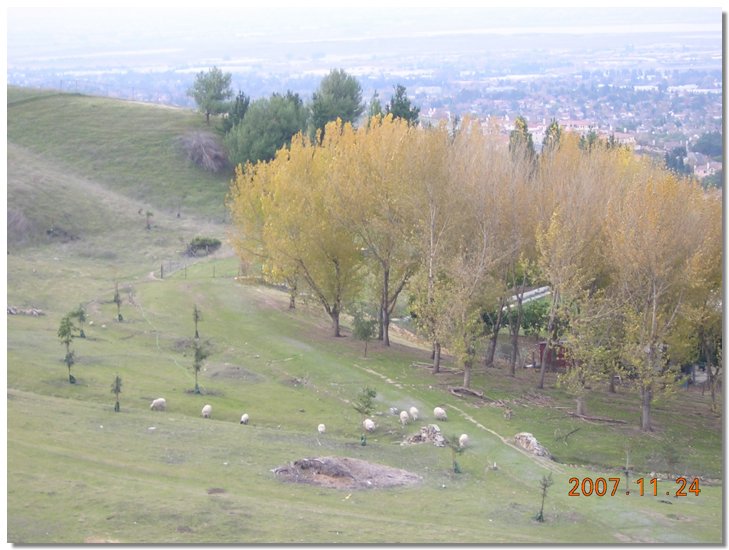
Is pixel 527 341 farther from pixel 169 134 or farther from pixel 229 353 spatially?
pixel 169 134

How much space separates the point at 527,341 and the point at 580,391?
14909 mm

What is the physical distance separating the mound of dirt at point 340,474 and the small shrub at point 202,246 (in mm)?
36902

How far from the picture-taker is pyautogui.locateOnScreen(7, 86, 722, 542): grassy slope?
2136 cm

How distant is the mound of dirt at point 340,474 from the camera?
80.6 ft

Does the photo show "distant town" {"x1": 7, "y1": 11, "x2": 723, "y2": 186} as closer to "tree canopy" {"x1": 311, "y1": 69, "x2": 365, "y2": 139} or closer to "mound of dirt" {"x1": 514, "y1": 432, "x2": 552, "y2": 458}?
"tree canopy" {"x1": 311, "y1": 69, "x2": 365, "y2": 139}

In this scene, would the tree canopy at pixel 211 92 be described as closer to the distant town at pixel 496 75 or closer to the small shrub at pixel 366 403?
the distant town at pixel 496 75

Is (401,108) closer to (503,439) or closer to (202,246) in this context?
(202,246)

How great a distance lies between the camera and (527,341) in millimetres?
50188

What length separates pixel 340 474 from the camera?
2488cm
